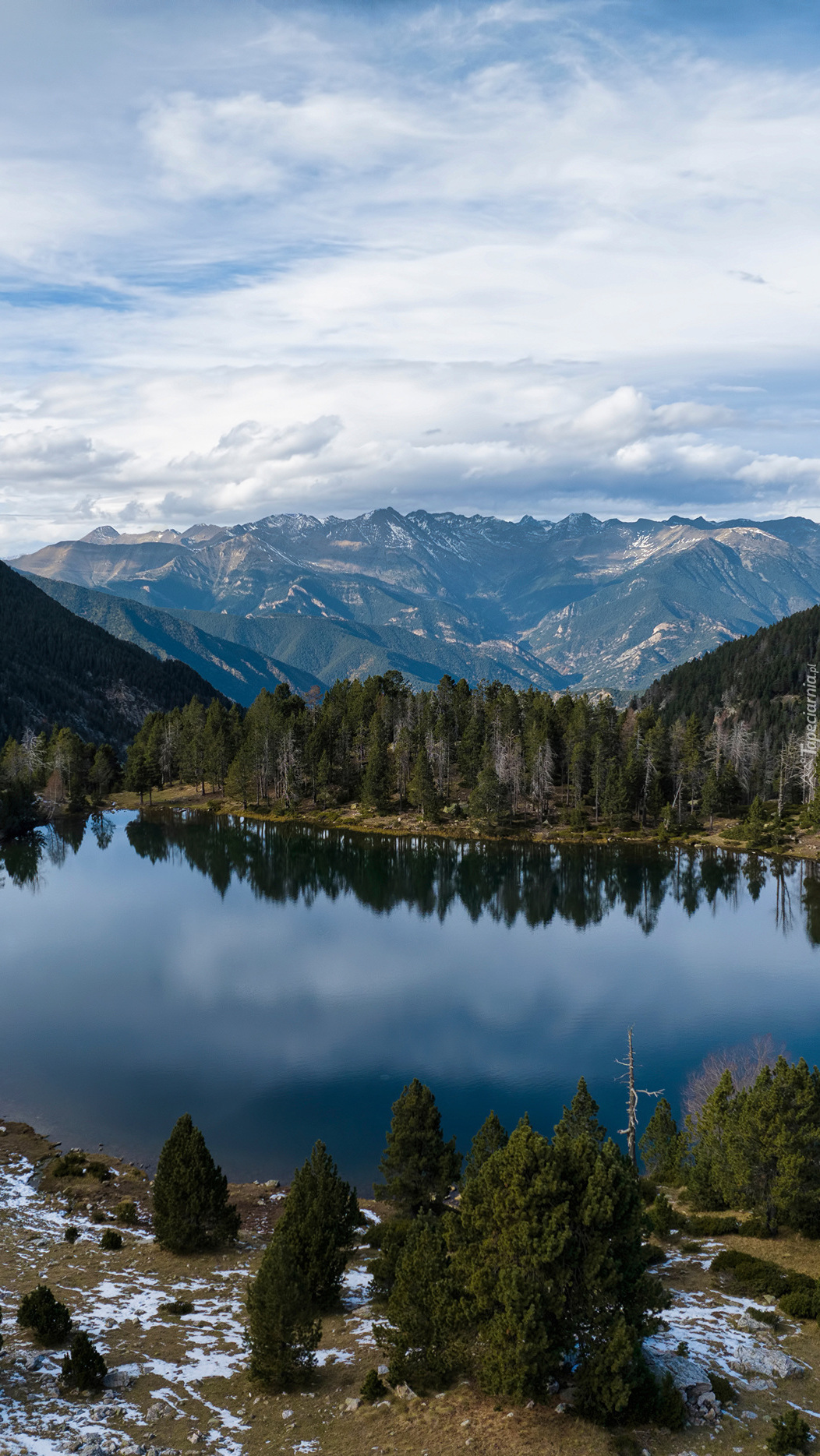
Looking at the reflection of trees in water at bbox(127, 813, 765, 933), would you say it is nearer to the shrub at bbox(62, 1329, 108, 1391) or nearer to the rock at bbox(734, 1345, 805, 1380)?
the rock at bbox(734, 1345, 805, 1380)

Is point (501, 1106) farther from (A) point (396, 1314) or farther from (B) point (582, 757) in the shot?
(B) point (582, 757)

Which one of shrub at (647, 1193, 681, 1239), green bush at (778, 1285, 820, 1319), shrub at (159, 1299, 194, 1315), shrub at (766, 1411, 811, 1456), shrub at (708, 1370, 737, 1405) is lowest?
shrub at (647, 1193, 681, 1239)

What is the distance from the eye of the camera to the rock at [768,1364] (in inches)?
999

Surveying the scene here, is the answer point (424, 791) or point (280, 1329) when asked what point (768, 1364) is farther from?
point (424, 791)

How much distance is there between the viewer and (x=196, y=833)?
469ft

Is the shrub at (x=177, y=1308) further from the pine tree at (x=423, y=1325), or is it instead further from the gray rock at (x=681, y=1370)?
the gray rock at (x=681, y=1370)

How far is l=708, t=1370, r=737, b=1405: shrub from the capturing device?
23.8 meters

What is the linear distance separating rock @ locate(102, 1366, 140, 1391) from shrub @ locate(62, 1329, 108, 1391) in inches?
7.5

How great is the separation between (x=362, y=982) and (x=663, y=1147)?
3573 centimetres

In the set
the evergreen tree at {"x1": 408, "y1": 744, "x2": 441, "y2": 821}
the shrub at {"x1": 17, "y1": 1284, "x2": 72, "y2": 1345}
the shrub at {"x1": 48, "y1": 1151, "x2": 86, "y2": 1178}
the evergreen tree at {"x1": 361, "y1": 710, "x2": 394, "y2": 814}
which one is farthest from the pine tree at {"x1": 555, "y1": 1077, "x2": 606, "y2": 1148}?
the evergreen tree at {"x1": 361, "y1": 710, "x2": 394, "y2": 814}

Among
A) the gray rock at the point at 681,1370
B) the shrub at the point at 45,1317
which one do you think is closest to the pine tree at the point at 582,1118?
the gray rock at the point at 681,1370

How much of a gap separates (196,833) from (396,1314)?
122354 mm

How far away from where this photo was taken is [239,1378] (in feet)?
86.6

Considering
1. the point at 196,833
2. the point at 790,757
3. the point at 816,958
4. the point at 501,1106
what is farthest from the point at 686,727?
the point at 501,1106
